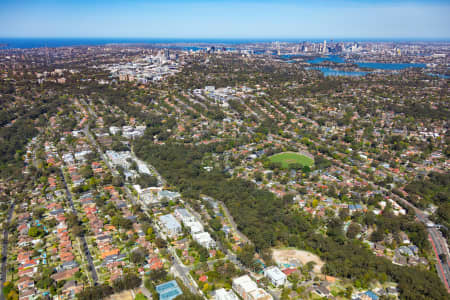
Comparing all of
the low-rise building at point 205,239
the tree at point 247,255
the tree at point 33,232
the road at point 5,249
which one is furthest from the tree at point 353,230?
the tree at point 33,232

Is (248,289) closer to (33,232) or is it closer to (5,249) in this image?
(33,232)

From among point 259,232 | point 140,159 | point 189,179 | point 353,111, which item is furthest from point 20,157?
point 353,111

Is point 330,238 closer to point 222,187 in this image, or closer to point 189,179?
point 222,187

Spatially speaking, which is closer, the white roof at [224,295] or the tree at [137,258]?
the white roof at [224,295]

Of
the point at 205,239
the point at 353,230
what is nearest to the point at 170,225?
the point at 205,239

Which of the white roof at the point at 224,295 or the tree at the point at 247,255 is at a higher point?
the tree at the point at 247,255

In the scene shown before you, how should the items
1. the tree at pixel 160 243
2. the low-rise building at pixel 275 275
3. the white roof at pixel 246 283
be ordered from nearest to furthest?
the white roof at pixel 246 283 → the low-rise building at pixel 275 275 → the tree at pixel 160 243

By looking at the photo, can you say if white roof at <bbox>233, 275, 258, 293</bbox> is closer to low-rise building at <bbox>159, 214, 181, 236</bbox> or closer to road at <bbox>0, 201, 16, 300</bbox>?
low-rise building at <bbox>159, 214, 181, 236</bbox>

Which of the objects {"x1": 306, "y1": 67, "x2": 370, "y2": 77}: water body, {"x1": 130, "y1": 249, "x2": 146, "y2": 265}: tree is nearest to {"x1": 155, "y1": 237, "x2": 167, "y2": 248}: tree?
{"x1": 130, "y1": 249, "x2": 146, "y2": 265}: tree

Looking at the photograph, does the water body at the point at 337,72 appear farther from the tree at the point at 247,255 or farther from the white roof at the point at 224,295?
the white roof at the point at 224,295
